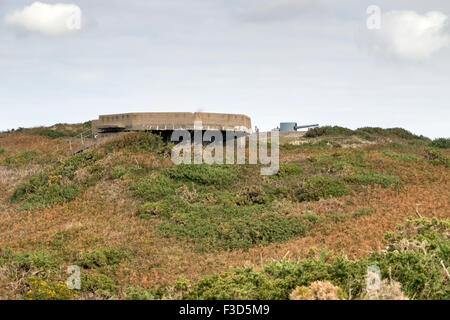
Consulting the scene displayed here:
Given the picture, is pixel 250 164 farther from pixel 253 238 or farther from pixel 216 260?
pixel 216 260

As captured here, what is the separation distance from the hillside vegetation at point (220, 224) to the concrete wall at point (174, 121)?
1605mm

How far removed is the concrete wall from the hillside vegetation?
1.60 m

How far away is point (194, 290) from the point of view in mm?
9750

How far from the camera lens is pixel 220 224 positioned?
17.8m

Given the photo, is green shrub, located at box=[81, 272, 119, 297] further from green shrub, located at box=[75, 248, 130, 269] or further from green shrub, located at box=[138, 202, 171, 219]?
green shrub, located at box=[138, 202, 171, 219]

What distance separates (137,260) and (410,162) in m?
18.8

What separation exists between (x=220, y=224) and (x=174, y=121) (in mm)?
12984

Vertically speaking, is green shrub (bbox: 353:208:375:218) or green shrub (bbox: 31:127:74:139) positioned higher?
green shrub (bbox: 31:127:74:139)

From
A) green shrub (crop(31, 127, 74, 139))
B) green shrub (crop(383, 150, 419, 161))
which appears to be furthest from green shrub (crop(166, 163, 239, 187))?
green shrub (crop(31, 127, 74, 139))

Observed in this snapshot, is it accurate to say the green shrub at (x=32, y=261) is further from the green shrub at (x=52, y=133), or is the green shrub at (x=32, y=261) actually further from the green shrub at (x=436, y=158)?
the green shrub at (x=52, y=133)

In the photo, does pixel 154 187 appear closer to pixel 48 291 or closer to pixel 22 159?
pixel 48 291

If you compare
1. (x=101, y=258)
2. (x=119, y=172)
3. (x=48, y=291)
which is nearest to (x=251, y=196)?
(x=119, y=172)

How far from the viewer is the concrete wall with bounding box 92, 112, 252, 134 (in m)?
29.2
